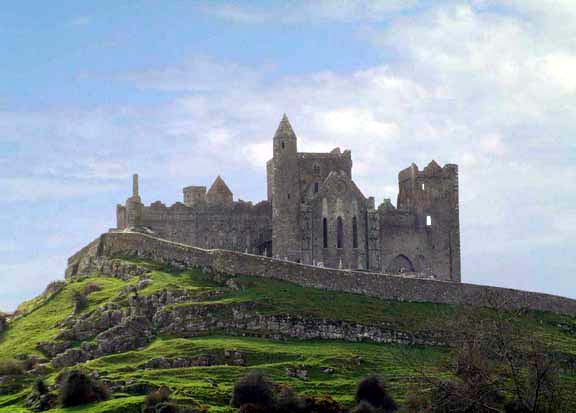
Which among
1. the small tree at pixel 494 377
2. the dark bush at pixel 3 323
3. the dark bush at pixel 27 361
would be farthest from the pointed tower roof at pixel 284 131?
the small tree at pixel 494 377

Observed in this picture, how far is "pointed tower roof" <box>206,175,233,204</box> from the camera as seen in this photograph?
356 ft

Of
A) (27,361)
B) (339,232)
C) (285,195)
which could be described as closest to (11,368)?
(27,361)

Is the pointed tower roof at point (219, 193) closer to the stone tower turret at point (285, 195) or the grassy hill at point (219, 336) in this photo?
the stone tower turret at point (285, 195)

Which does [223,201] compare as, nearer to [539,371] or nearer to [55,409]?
[55,409]

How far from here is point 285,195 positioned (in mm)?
103875

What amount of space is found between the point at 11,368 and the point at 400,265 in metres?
44.0

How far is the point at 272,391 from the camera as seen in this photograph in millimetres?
67250

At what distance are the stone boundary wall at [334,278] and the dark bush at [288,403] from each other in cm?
2074

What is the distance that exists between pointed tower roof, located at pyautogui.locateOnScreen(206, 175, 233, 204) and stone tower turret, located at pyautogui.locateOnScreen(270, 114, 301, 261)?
5.63 meters

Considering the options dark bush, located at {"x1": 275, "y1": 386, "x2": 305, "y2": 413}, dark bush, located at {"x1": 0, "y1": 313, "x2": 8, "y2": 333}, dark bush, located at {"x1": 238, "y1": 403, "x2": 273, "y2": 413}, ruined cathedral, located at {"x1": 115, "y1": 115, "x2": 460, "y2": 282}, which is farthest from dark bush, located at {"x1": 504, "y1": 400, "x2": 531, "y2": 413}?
ruined cathedral, located at {"x1": 115, "y1": 115, "x2": 460, "y2": 282}

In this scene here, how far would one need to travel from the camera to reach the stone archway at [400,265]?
107812 mm

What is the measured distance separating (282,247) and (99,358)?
3032 centimetres

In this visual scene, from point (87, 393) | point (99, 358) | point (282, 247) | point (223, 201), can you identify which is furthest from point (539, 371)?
point (223, 201)

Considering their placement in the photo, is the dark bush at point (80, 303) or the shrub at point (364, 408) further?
the dark bush at point (80, 303)
